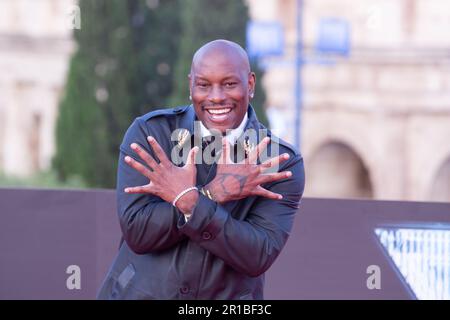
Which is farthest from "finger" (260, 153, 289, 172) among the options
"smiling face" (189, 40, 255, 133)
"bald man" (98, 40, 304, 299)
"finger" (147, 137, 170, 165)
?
"finger" (147, 137, 170, 165)

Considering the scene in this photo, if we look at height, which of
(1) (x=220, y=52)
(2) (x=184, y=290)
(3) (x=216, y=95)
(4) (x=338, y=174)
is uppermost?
(4) (x=338, y=174)

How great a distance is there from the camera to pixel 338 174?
27.7 metres

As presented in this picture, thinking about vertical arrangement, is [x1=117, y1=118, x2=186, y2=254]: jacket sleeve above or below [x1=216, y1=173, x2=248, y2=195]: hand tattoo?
below

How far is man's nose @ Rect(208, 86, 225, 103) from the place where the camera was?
330 cm

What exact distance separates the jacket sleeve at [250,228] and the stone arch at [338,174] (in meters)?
23.9

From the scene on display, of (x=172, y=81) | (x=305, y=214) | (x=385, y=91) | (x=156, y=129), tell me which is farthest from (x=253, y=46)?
(x=156, y=129)

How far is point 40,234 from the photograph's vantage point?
6594mm

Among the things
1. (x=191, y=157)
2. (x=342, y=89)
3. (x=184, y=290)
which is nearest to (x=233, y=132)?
(x=191, y=157)

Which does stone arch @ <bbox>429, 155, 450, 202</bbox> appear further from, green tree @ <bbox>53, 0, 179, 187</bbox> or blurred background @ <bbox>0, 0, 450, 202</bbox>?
green tree @ <bbox>53, 0, 179, 187</bbox>

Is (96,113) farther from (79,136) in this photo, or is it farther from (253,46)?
(253,46)

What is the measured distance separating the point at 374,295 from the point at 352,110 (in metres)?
20.0

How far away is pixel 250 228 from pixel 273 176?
7.6 inches

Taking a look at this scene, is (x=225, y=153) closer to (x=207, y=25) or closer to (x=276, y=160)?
(x=276, y=160)

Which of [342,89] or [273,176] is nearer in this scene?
[273,176]
